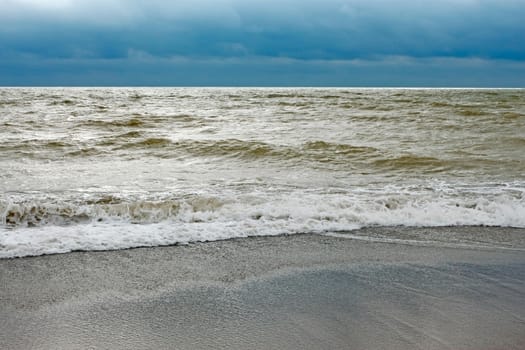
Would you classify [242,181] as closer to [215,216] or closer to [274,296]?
[215,216]

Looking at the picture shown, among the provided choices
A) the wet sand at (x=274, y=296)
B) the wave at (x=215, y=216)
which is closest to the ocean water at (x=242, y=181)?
the wave at (x=215, y=216)

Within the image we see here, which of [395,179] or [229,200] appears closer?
[229,200]

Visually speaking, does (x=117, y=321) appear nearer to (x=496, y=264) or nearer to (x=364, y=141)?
(x=496, y=264)

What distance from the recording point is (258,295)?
148 inches

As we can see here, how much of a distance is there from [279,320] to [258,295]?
0.52 m

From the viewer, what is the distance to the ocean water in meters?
5.87

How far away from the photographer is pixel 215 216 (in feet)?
20.5

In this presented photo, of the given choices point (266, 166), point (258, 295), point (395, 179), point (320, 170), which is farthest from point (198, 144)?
point (258, 295)

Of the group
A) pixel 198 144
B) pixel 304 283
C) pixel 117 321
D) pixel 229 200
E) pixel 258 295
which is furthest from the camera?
pixel 198 144

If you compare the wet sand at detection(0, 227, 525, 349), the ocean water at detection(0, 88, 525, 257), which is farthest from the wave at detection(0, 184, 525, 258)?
the wet sand at detection(0, 227, 525, 349)

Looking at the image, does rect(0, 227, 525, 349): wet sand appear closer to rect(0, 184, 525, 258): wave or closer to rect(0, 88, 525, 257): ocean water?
rect(0, 184, 525, 258): wave

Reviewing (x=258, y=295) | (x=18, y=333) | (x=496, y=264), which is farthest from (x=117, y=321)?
(x=496, y=264)

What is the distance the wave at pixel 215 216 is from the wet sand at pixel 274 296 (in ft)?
1.20

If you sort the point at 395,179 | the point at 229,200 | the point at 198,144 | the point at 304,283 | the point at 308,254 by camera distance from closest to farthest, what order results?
1. the point at 304,283
2. the point at 308,254
3. the point at 229,200
4. the point at 395,179
5. the point at 198,144
